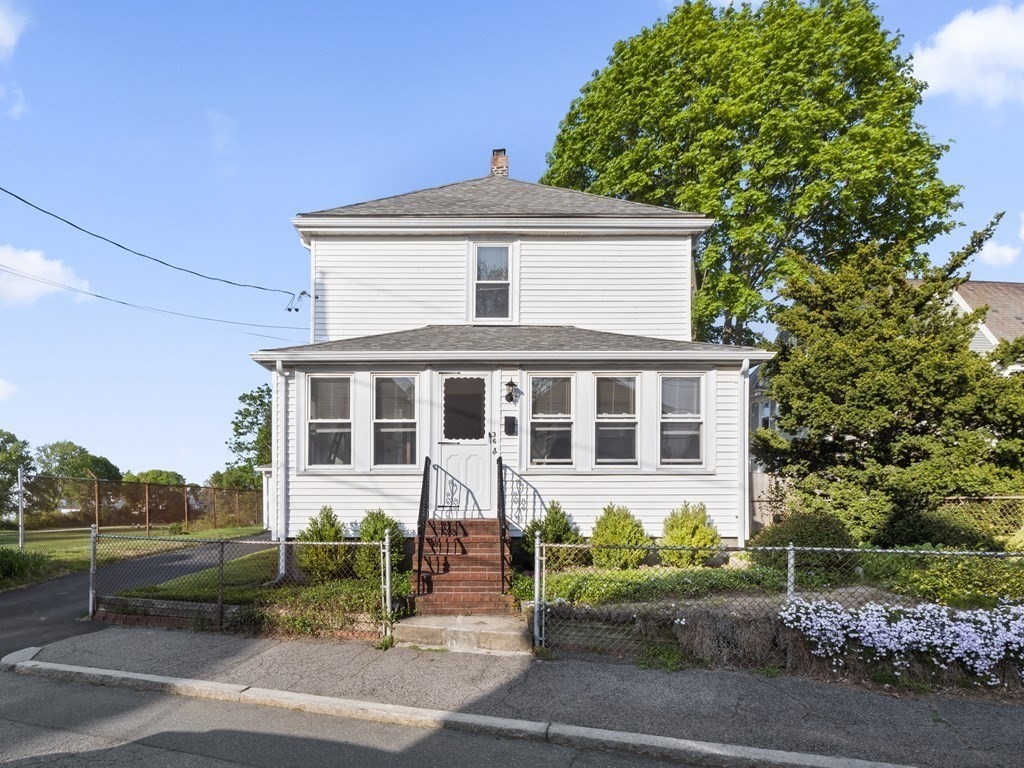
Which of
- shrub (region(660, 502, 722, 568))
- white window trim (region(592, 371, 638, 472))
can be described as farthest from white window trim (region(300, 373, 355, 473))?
shrub (region(660, 502, 722, 568))

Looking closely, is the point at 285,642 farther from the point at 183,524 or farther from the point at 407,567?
the point at 183,524

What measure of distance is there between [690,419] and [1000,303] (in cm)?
2193

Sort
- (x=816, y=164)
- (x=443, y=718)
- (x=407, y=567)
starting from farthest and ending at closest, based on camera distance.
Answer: (x=816, y=164) < (x=407, y=567) < (x=443, y=718)

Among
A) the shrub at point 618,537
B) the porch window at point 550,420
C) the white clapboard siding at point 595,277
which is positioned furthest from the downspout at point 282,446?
the shrub at point 618,537

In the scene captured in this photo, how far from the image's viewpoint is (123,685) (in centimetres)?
579

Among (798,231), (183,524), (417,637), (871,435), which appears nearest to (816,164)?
(798,231)

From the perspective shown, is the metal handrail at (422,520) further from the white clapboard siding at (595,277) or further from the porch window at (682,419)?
the porch window at (682,419)

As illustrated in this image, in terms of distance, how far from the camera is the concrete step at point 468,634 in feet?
21.2

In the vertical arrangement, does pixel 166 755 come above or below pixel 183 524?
above

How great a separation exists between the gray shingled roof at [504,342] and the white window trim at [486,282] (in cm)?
33

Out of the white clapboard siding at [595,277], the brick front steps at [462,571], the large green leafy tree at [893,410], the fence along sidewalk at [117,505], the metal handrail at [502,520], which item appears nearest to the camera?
the brick front steps at [462,571]

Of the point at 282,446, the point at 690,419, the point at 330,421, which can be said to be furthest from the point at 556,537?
the point at 282,446

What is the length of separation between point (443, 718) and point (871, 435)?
1009 cm

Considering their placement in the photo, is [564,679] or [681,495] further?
[681,495]
